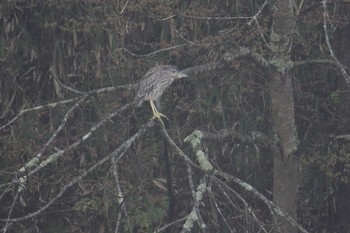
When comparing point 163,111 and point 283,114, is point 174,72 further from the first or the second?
point 163,111

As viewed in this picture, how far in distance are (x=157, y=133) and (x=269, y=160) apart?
868 mm

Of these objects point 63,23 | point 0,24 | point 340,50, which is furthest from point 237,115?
point 0,24

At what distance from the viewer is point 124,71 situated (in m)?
6.35

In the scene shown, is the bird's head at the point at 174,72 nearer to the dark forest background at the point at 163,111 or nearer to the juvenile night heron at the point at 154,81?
the juvenile night heron at the point at 154,81

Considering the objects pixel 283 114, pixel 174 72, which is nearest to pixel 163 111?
pixel 174 72

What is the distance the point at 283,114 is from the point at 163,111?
1.07 m

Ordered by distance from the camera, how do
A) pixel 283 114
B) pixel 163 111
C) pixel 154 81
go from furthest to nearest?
pixel 163 111 < pixel 283 114 < pixel 154 81

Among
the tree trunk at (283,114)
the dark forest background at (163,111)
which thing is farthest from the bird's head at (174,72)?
the tree trunk at (283,114)

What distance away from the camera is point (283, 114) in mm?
5895

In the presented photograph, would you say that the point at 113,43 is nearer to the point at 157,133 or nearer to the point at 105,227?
the point at 157,133

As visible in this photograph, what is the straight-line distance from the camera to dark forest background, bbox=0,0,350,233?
6242mm

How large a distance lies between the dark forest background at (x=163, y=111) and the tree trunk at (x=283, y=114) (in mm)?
16

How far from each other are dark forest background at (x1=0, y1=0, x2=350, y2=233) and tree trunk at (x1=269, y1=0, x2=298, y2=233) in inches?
0.6

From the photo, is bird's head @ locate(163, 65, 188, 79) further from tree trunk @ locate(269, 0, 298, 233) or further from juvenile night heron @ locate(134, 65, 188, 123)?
tree trunk @ locate(269, 0, 298, 233)
